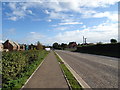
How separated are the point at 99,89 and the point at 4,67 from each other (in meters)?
4.27

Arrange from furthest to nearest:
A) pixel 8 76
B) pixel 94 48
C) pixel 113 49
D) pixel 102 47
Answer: pixel 94 48 < pixel 102 47 < pixel 113 49 < pixel 8 76

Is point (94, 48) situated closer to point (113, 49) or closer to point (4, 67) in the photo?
point (113, 49)

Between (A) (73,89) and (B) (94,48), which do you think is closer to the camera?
(A) (73,89)

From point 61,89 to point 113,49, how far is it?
3062cm

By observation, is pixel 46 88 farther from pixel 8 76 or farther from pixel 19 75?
pixel 19 75

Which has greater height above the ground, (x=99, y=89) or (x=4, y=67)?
(x=4, y=67)

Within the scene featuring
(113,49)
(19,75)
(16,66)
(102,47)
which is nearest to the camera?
(16,66)

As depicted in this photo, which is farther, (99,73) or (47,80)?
(99,73)

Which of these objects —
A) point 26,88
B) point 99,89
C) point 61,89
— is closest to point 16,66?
point 26,88

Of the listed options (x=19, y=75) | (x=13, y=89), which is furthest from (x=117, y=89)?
(x=19, y=75)

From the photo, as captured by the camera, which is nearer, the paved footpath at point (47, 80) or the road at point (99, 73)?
the paved footpath at point (47, 80)

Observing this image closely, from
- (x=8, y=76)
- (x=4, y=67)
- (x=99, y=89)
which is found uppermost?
(x=4, y=67)

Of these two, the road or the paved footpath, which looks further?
the road

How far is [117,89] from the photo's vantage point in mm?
7051
